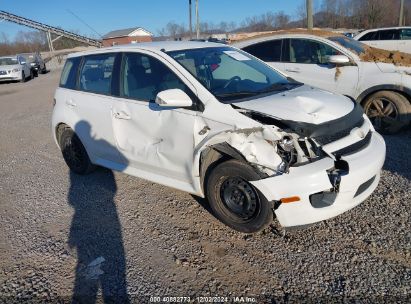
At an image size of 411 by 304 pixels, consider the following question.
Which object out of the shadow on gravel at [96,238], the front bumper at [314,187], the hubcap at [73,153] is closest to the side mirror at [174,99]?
the front bumper at [314,187]

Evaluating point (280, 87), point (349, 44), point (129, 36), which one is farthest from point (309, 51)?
point (129, 36)

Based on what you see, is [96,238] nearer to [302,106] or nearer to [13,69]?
[302,106]

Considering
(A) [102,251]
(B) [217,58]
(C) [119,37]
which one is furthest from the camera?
(C) [119,37]

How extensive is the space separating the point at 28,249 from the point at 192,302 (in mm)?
1868

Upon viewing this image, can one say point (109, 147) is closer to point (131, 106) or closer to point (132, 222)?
point (131, 106)

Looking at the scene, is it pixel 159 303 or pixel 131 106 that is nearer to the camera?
pixel 159 303

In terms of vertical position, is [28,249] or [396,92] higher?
[396,92]

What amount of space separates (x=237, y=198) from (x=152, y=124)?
3.90 feet

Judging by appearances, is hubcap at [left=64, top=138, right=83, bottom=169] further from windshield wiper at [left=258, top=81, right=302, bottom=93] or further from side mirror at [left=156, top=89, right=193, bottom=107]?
windshield wiper at [left=258, top=81, right=302, bottom=93]

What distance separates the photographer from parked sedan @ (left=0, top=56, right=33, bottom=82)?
20.6 m

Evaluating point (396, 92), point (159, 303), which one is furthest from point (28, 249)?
point (396, 92)

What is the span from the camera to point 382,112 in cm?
571

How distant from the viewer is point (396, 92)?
5566mm

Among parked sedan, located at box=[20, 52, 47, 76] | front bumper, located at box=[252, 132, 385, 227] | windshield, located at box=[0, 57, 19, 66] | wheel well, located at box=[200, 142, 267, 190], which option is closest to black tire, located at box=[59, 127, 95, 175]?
wheel well, located at box=[200, 142, 267, 190]
